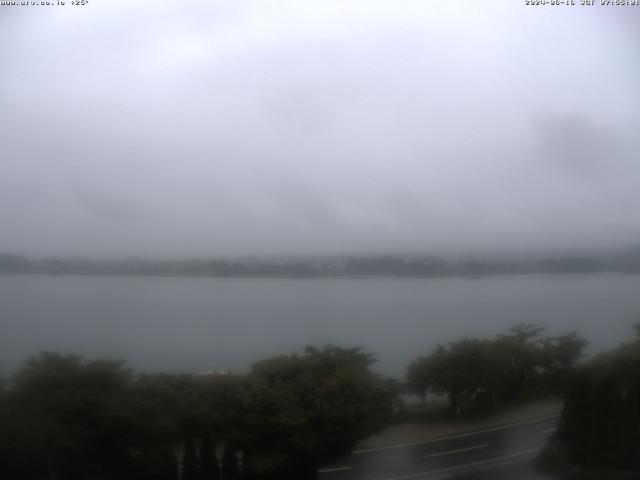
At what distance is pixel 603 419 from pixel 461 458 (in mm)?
1707

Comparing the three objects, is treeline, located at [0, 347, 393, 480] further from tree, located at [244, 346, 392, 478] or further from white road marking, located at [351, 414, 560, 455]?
white road marking, located at [351, 414, 560, 455]

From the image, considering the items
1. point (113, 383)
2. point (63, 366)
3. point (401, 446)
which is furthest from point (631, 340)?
point (63, 366)

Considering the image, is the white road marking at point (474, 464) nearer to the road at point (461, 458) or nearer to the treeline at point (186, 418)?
the road at point (461, 458)

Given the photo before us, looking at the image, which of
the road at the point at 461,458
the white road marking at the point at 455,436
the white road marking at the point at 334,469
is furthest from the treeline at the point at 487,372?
the white road marking at the point at 334,469

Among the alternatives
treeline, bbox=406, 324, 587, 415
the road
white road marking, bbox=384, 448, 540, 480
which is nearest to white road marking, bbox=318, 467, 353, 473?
the road

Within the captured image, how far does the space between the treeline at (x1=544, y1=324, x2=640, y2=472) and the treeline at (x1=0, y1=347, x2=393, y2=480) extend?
2163 millimetres

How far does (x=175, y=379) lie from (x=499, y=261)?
16.0 feet

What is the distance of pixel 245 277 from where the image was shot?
9.23 meters

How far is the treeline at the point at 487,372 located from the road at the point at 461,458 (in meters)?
0.38

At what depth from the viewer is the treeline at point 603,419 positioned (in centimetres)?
759

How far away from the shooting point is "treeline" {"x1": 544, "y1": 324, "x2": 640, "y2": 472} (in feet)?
24.9

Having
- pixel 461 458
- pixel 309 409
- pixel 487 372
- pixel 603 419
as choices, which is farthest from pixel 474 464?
pixel 309 409

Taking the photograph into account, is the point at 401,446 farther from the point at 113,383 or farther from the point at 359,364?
the point at 113,383

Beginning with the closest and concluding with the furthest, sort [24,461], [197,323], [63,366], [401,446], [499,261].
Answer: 1. [24,461]
2. [63,366]
3. [401,446]
4. [197,323]
5. [499,261]
